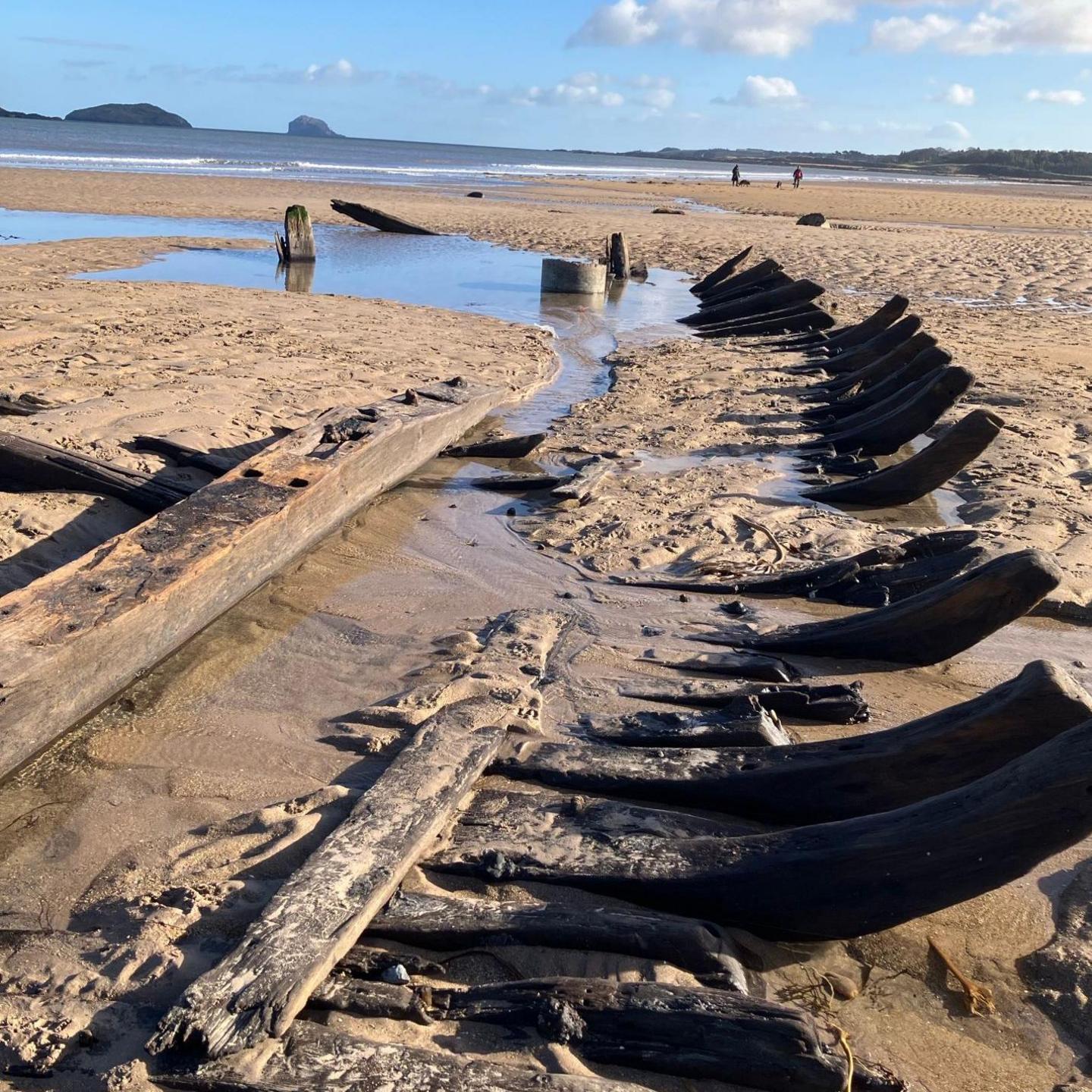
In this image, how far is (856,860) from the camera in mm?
2455

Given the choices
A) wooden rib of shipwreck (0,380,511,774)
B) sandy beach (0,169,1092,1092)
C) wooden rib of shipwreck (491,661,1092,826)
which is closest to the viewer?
sandy beach (0,169,1092,1092)

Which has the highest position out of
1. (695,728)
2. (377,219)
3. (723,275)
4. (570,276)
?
(377,219)

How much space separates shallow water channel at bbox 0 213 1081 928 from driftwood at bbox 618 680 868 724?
182 mm

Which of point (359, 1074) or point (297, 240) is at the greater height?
point (297, 240)

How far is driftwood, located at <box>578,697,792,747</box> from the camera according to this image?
3.31m

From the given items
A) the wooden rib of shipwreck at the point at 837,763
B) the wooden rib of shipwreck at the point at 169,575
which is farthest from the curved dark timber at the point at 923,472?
the wooden rib of shipwreck at the point at 837,763

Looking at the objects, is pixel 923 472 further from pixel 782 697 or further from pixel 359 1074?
pixel 359 1074

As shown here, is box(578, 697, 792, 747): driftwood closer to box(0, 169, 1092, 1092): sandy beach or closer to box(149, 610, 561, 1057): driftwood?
box(0, 169, 1092, 1092): sandy beach

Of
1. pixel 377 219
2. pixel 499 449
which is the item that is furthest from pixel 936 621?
pixel 377 219

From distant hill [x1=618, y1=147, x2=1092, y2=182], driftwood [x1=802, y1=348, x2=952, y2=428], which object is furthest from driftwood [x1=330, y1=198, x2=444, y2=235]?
distant hill [x1=618, y1=147, x2=1092, y2=182]

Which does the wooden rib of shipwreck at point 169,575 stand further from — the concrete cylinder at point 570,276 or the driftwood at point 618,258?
the driftwood at point 618,258

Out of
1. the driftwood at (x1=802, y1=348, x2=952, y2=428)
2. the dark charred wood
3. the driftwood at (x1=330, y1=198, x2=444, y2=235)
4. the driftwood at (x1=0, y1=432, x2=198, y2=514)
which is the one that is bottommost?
the dark charred wood

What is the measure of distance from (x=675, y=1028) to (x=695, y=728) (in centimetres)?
133

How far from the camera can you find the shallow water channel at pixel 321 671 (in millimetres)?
3029
